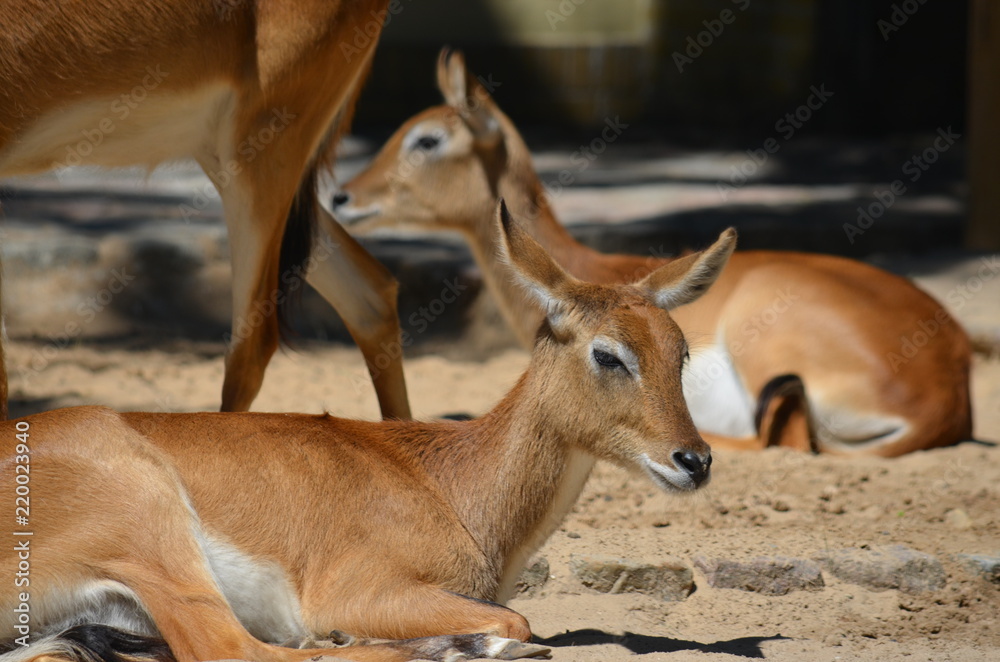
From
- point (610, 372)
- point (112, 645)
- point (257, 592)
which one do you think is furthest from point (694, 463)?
point (112, 645)

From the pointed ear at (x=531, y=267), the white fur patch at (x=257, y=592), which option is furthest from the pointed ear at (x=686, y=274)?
the white fur patch at (x=257, y=592)

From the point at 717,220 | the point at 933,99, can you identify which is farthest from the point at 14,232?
the point at 933,99

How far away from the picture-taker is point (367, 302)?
225 inches

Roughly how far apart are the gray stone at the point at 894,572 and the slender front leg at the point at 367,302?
2.03 m

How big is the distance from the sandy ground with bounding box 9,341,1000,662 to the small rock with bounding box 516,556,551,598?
24 millimetres

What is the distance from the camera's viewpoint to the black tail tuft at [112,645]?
131 inches

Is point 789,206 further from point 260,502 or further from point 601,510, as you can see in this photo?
point 260,502

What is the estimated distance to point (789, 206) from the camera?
10.3m

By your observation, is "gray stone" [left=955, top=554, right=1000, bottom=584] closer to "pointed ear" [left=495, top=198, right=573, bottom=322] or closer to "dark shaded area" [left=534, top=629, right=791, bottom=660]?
"dark shaded area" [left=534, top=629, right=791, bottom=660]

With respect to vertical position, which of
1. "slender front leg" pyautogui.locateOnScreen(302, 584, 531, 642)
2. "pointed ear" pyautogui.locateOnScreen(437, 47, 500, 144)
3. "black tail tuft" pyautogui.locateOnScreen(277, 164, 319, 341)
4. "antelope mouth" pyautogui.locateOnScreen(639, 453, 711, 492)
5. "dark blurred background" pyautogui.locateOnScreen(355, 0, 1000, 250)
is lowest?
"slender front leg" pyautogui.locateOnScreen(302, 584, 531, 642)

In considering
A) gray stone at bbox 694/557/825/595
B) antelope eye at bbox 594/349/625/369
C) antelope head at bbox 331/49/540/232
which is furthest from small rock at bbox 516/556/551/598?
antelope head at bbox 331/49/540/232

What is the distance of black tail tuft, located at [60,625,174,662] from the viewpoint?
3.34 metres

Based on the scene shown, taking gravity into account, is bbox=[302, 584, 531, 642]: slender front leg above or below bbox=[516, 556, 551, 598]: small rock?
below

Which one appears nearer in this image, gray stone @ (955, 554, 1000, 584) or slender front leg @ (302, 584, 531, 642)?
slender front leg @ (302, 584, 531, 642)
